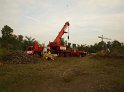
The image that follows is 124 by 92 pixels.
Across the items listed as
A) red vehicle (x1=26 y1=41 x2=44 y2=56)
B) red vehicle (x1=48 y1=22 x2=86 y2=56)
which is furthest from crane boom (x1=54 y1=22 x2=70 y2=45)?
red vehicle (x1=26 y1=41 x2=44 y2=56)

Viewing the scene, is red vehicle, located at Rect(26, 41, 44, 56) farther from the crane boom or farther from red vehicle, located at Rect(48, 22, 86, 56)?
the crane boom

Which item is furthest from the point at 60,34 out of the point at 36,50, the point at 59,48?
the point at 36,50

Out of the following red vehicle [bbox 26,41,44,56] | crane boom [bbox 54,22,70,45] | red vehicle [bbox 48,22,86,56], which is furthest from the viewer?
crane boom [bbox 54,22,70,45]

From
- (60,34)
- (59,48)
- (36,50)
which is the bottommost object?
(36,50)

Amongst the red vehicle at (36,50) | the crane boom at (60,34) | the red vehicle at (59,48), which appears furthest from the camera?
the crane boom at (60,34)

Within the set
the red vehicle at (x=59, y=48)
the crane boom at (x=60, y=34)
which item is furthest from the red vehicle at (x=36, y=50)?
the crane boom at (x=60, y=34)

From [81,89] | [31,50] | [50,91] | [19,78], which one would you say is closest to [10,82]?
[19,78]

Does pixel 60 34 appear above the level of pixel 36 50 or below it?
above

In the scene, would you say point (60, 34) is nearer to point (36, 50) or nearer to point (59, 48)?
point (59, 48)

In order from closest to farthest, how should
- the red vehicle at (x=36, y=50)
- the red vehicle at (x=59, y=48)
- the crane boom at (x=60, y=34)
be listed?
1. the red vehicle at (x=36, y=50)
2. the red vehicle at (x=59, y=48)
3. the crane boom at (x=60, y=34)

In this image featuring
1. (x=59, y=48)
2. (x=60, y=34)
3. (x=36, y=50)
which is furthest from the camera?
(x=60, y=34)

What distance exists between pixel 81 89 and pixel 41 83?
256cm

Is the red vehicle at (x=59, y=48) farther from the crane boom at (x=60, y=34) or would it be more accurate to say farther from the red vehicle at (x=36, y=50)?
the red vehicle at (x=36, y=50)

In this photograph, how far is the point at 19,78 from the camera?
1385 cm
